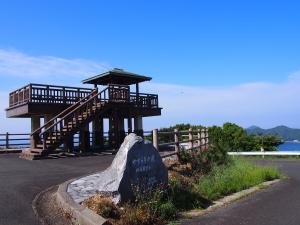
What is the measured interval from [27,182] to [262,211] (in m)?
6.52

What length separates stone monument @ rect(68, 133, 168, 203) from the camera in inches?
337

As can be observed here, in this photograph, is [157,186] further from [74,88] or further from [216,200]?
[74,88]

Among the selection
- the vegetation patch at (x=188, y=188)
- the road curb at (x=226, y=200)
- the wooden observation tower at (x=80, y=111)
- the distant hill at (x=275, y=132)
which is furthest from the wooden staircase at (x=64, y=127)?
the distant hill at (x=275, y=132)

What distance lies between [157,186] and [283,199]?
147 inches

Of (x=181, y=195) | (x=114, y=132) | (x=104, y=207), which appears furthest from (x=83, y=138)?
(x=104, y=207)

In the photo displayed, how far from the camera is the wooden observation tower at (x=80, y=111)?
21.7 metres

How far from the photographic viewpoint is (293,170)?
730 inches

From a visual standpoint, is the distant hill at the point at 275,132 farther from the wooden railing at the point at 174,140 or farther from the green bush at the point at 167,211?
the green bush at the point at 167,211

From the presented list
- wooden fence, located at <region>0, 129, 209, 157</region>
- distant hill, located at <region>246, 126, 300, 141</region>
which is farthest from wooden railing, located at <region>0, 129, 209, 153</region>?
distant hill, located at <region>246, 126, 300, 141</region>

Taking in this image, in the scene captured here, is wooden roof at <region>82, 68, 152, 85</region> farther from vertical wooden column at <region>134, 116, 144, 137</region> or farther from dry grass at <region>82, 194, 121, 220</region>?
dry grass at <region>82, 194, 121, 220</region>

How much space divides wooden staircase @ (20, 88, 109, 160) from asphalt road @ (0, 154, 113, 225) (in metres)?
1.84

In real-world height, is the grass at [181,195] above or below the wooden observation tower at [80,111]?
below

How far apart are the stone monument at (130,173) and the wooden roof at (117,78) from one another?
68.9ft

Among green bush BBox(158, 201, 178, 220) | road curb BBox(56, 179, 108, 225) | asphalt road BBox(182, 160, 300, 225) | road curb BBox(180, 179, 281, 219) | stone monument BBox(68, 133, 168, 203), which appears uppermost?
stone monument BBox(68, 133, 168, 203)
